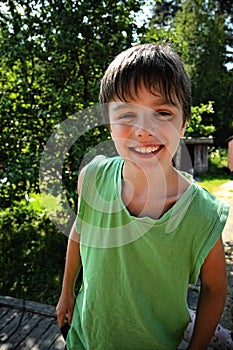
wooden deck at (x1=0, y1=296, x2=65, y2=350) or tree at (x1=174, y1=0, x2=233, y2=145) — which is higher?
tree at (x1=174, y1=0, x2=233, y2=145)

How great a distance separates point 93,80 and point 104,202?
3.28 m

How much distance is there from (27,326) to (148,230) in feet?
7.88

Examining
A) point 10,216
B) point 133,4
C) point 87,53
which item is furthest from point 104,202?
point 10,216

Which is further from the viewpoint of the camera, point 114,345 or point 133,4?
point 133,4

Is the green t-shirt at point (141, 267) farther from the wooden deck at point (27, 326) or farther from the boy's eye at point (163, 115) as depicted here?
the wooden deck at point (27, 326)

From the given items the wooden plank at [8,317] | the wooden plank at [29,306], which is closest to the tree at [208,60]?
the wooden plank at [29,306]

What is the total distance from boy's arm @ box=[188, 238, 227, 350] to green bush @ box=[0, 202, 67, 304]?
107 inches

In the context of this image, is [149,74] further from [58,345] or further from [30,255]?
[30,255]

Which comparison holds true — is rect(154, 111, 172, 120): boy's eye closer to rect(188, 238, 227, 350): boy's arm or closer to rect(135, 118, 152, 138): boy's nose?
rect(135, 118, 152, 138): boy's nose

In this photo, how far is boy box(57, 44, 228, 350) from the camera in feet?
3.70

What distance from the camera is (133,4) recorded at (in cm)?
421

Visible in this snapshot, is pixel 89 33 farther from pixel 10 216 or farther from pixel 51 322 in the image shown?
pixel 51 322

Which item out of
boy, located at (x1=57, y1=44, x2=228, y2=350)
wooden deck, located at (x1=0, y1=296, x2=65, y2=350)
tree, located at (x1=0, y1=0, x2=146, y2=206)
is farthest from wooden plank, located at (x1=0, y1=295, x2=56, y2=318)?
boy, located at (x1=57, y1=44, x2=228, y2=350)

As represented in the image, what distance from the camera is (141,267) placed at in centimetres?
117
